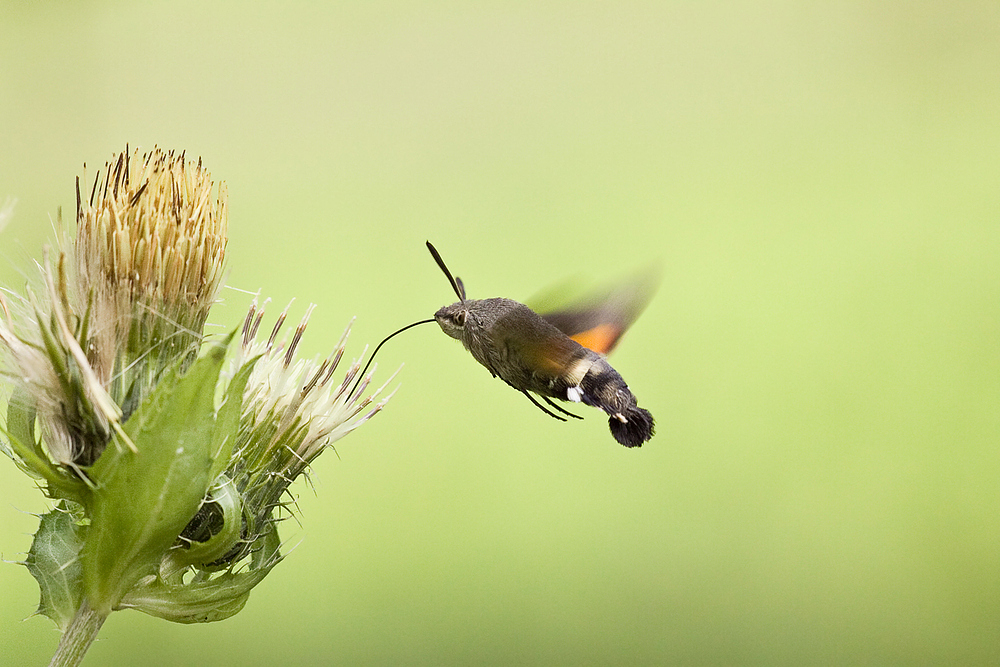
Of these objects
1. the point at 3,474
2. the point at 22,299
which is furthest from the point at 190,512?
the point at 3,474

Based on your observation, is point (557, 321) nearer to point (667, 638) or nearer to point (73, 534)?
point (73, 534)

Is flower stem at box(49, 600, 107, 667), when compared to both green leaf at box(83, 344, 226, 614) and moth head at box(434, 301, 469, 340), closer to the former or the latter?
green leaf at box(83, 344, 226, 614)

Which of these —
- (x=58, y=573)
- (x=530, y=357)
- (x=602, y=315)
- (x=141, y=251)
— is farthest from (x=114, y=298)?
(x=602, y=315)

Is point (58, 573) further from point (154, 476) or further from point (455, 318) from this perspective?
point (455, 318)

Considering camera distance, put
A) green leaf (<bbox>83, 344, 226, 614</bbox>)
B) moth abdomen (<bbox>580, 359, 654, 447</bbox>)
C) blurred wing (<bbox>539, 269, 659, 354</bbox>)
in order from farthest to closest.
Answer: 1. blurred wing (<bbox>539, 269, 659, 354</bbox>)
2. moth abdomen (<bbox>580, 359, 654, 447</bbox>)
3. green leaf (<bbox>83, 344, 226, 614</bbox>)

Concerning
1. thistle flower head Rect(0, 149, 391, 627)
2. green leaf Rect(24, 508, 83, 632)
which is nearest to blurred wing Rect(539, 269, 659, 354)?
thistle flower head Rect(0, 149, 391, 627)

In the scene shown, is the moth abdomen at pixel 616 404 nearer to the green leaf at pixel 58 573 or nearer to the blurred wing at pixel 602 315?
the blurred wing at pixel 602 315
